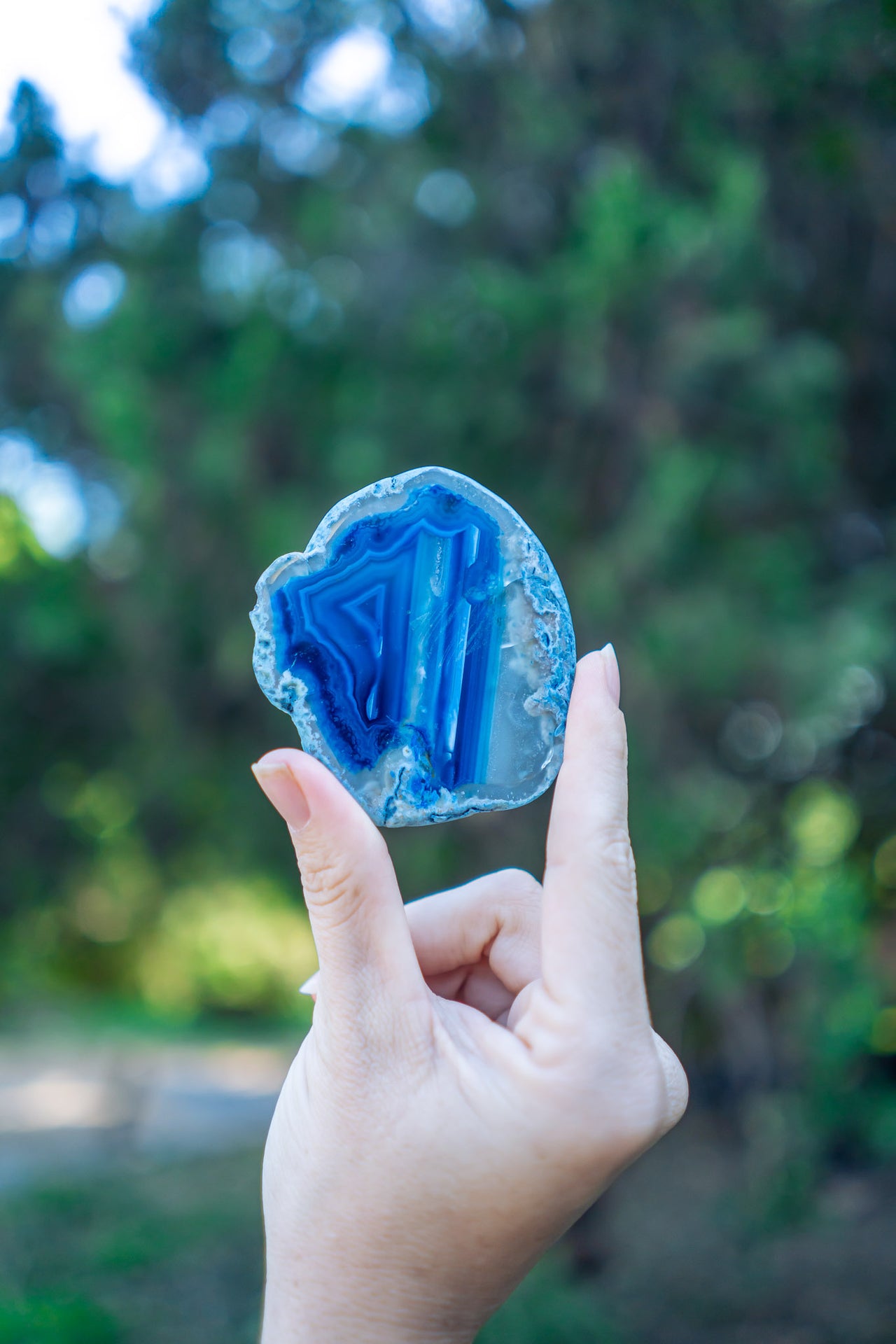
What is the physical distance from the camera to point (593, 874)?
1.32 metres

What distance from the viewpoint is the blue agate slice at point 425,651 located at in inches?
71.4

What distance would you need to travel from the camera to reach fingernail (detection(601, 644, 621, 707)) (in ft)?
4.74

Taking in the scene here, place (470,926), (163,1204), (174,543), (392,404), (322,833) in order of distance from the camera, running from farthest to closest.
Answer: (163,1204), (174,543), (392,404), (470,926), (322,833)

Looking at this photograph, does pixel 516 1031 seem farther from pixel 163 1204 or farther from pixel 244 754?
pixel 163 1204

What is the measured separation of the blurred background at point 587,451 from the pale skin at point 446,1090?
7.30ft

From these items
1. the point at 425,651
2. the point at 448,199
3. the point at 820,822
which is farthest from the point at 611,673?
the point at 448,199

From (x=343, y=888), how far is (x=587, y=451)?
115 inches

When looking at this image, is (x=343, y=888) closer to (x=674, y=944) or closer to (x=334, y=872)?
(x=334, y=872)

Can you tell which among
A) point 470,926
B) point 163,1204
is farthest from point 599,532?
point 163,1204

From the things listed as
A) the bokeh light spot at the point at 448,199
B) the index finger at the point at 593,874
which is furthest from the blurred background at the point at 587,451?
the index finger at the point at 593,874

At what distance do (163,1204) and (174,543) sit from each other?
3726mm

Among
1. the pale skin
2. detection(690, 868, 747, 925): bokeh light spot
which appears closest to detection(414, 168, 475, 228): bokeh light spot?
detection(690, 868, 747, 925): bokeh light spot

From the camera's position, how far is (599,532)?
389cm

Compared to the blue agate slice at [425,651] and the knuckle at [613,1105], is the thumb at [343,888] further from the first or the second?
the blue agate slice at [425,651]
